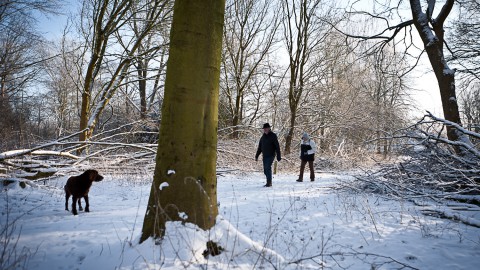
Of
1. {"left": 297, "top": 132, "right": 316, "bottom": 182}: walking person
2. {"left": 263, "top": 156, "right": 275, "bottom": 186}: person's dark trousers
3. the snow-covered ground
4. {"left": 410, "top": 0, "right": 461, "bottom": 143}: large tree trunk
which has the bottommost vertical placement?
the snow-covered ground

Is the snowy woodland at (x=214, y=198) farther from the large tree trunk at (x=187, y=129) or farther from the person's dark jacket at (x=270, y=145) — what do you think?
the person's dark jacket at (x=270, y=145)

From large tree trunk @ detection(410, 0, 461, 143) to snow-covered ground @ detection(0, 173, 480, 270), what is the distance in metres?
3.20

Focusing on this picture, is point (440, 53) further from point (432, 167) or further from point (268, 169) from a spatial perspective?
point (268, 169)

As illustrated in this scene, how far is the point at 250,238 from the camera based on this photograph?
3186 mm

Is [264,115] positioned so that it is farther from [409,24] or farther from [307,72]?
[409,24]

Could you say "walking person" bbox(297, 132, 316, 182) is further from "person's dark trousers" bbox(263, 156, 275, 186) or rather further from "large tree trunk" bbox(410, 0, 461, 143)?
"large tree trunk" bbox(410, 0, 461, 143)

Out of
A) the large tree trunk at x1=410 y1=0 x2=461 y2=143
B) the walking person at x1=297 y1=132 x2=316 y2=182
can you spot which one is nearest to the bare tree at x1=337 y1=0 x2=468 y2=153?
the large tree trunk at x1=410 y1=0 x2=461 y2=143

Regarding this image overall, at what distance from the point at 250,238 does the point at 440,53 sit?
7082 mm

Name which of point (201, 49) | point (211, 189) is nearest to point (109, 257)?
point (211, 189)

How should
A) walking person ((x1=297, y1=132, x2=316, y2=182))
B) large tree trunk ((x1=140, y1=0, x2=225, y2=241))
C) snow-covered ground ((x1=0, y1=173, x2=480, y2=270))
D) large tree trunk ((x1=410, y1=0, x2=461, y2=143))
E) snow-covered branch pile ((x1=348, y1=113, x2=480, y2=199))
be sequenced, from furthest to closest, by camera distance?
1. walking person ((x1=297, y1=132, x2=316, y2=182))
2. large tree trunk ((x1=410, y1=0, x2=461, y2=143))
3. snow-covered branch pile ((x1=348, y1=113, x2=480, y2=199))
4. large tree trunk ((x1=140, y1=0, x2=225, y2=241))
5. snow-covered ground ((x1=0, y1=173, x2=480, y2=270))

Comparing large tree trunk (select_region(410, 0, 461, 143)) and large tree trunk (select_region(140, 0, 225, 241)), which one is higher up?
large tree trunk (select_region(410, 0, 461, 143))

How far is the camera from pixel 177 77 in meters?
2.46

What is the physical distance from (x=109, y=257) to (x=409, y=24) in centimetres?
948

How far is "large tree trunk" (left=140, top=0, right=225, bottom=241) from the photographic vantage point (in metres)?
2.41
